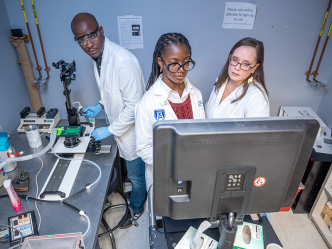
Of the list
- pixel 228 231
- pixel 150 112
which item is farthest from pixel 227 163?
pixel 150 112

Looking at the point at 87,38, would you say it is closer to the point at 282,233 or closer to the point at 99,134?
the point at 99,134

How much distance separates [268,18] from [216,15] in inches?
18.2

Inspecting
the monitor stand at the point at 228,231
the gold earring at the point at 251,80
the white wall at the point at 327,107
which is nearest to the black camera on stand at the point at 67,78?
the gold earring at the point at 251,80

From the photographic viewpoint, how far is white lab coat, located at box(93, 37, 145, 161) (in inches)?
59.2

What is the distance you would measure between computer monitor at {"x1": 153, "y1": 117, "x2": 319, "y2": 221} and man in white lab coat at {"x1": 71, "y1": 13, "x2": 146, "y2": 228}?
948 mm

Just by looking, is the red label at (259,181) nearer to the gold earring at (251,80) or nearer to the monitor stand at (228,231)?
the monitor stand at (228,231)

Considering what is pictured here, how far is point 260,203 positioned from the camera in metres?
0.76

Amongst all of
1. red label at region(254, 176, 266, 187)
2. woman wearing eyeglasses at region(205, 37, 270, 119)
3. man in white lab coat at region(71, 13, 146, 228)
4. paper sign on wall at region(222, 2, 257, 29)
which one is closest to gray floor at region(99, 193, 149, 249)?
man in white lab coat at region(71, 13, 146, 228)

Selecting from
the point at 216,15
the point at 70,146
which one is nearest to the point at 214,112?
the point at 216,15

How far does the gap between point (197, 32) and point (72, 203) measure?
1.65 metres

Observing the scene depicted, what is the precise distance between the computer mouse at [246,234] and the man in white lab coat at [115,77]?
1.02m

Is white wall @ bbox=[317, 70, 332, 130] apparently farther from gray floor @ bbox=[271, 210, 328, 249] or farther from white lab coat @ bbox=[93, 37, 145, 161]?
white lab coat @ bbox=[93, 37, 145, 161]

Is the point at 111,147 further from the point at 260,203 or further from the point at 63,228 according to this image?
the point at 260,203

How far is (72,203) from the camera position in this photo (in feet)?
3.99
